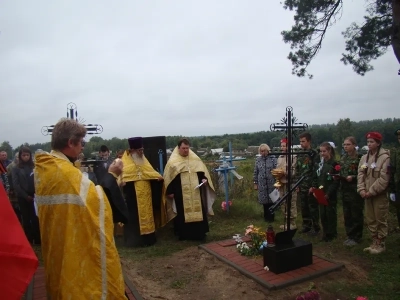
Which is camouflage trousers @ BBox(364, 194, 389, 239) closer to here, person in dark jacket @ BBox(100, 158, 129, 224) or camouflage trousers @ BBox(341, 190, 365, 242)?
camouflage trousers @ BBox(341, 190, 365, 242)

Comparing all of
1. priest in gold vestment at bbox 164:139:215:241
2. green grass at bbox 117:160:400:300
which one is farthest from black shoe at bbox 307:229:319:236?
priest in gold vestment at bbox 164:139:215:241

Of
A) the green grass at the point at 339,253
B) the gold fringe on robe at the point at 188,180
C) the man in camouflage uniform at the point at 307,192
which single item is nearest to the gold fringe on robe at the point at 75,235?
the green grass at the point at 339,253

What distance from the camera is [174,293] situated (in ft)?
13.2

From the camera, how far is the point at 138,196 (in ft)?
19.7

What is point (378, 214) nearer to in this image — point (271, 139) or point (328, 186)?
point (328, 186)

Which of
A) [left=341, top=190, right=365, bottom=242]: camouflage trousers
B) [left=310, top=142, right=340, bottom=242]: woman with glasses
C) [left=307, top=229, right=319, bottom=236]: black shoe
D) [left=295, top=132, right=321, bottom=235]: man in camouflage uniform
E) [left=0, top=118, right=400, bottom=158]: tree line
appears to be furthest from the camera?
[left=0, top=118, right=400, bottom=158]: tree line

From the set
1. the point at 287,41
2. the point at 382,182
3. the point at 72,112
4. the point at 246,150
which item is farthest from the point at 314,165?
the point at 246,150

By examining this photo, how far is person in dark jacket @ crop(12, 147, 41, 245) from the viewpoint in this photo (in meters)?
6.15

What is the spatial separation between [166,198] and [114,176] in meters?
3.64

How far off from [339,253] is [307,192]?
4.31 feet

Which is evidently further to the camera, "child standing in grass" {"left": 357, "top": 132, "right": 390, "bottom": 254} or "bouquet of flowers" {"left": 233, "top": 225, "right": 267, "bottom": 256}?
"bouquet of flowers" {"left": 233, "top": 225, "right": 267, "bottom": 256}

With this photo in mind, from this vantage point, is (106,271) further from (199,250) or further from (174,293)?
→ (199,250)

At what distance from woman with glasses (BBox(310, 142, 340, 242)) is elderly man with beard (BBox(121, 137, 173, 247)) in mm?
2903

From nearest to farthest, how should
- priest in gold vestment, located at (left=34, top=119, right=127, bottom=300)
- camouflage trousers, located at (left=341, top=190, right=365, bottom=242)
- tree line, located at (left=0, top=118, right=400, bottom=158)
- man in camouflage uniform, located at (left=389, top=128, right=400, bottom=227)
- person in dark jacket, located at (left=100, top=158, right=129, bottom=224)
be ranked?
1. priest in gold vestment, located at (left=34, top=119, right=127, bottom=300)
2. person in dark jacket, located at (left=100, top=158, right=129, bottom=224)
3. man in camouflage uniform, located at (left=389, top=128, right=400, bottom=227)
4. camouflage trousers, located at (left=341, top=190, right=365, bottom=242)
5. tree line, located at (left=0, top=118, right=400, bottom=158)
